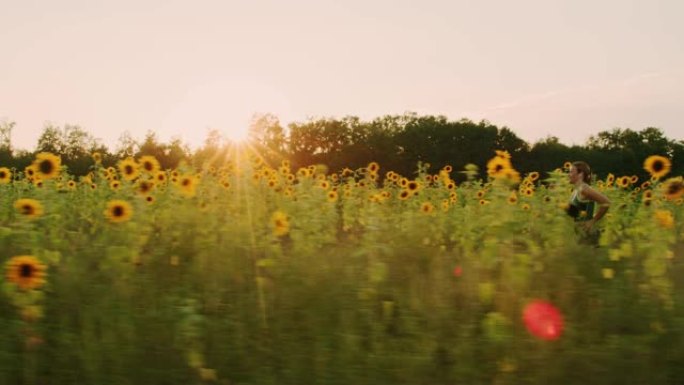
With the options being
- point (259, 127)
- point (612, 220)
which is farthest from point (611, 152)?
point (612, 220)

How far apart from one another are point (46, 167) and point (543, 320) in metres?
4.76

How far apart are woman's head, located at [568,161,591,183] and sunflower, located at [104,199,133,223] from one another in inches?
211

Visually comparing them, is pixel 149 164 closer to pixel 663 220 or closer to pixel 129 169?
pixel 129 169

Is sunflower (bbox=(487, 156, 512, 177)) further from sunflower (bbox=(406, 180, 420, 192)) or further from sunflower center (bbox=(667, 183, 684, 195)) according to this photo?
→ sunflower (bbox=(406, 180, 420, 192))

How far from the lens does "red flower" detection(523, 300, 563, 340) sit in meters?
3.58

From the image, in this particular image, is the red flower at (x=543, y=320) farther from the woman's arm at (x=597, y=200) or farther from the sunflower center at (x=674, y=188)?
the woman's arm at (x=597, y=200)

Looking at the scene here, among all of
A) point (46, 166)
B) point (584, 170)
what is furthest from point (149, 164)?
point (584, 170)

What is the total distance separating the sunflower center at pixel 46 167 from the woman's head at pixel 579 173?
19.4 feet

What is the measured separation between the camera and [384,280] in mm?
4250

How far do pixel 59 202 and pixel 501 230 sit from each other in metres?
3.97

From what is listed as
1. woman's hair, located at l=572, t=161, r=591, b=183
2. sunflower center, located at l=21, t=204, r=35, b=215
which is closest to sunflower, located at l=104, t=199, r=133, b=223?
sunflower center, located at l=21, t=204, r=35, b=215

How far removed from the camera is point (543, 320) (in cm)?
369

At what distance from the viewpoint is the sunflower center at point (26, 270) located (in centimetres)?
319

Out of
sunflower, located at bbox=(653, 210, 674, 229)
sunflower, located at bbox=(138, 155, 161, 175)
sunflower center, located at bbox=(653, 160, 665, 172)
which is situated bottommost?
sunflower, located at bbox=(653, 210, 674, 229)
